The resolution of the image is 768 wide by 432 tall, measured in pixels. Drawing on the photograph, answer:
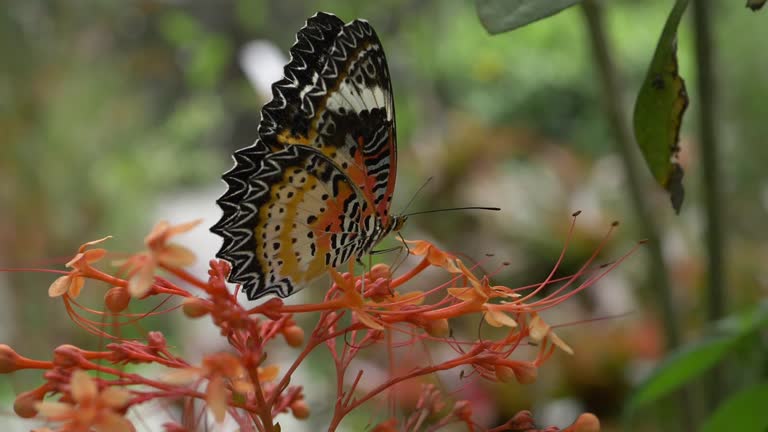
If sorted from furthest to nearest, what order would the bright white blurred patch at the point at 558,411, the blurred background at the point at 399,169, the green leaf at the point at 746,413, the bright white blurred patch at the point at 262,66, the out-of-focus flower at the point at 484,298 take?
the blurred background at the point at 399,169 → the bright white blurred patch at the point at 558,411 → the bright white blurred patch at the point at 262,66 → the green leaf at the point at 746,413 → the out-of-focus flower at the point at 484,298

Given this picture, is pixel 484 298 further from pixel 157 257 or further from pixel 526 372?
pixel 157 257

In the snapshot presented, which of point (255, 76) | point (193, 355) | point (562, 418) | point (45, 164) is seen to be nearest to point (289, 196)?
point (255, 76)

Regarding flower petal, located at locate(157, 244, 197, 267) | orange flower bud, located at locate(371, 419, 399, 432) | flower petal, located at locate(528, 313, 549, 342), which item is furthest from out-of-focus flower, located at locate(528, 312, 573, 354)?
flower petal, located at locate(157, 244, 197, 267)

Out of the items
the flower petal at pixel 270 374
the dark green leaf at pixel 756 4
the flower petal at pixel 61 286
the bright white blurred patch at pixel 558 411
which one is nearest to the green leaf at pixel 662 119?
the dark green leaf at pixel 756 4

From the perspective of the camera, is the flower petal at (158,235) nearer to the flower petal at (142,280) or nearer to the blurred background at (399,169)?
the flower petal at (142,280)

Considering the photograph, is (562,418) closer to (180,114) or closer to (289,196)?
(289,196)

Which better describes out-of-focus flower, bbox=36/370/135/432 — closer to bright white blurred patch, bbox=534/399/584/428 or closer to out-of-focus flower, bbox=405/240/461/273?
out-of-focus flower, bbox=405/240/461/273

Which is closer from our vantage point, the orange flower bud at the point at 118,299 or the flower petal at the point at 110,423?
the flower petal at the point at 110,423

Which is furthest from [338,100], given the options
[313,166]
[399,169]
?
[399,169]

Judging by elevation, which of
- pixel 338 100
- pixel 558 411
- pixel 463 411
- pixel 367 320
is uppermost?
pixel 338 100
